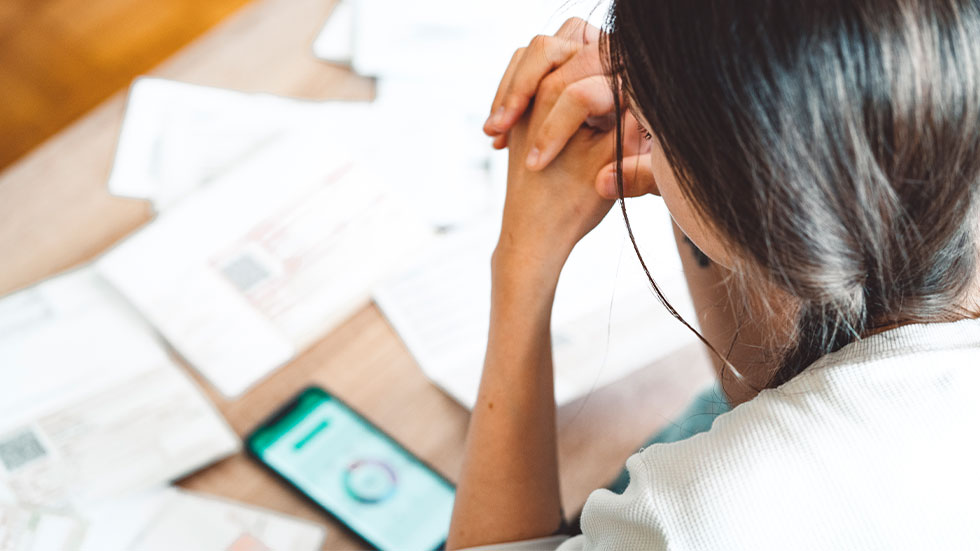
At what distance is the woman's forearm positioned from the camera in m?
0.62

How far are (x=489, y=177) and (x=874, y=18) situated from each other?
50cm

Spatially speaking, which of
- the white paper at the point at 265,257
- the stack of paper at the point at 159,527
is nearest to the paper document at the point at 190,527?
the stack of paper at the point at 159,527

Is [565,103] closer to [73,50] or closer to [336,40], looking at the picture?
A: [336,40]

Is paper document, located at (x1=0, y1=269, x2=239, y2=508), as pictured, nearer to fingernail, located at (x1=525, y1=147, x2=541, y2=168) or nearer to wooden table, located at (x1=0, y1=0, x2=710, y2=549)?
wooden table, located at (x1=0, y1=0, x2=710, y2=549)

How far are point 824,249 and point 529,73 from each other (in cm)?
35

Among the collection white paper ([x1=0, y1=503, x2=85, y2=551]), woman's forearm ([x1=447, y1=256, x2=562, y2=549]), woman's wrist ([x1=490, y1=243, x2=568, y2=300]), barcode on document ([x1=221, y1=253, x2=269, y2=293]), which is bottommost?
woman's forearm ([x1=447, y1=256, x2=562, y2=549])

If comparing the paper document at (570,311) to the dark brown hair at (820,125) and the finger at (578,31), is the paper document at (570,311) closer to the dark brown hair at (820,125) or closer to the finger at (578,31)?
the finger at (578,31)

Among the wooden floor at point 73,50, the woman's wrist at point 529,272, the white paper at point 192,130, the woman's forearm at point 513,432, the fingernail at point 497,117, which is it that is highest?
the wooden floor at point 73,50

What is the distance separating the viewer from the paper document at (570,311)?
72 centimetres

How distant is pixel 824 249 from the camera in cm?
38

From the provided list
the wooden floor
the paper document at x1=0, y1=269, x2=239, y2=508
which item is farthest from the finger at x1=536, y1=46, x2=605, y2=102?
the wooden floor

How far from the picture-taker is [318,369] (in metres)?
0.72

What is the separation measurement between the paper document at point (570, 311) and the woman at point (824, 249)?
0.20 meters

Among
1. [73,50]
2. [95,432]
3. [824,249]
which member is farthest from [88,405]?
[73,50]
